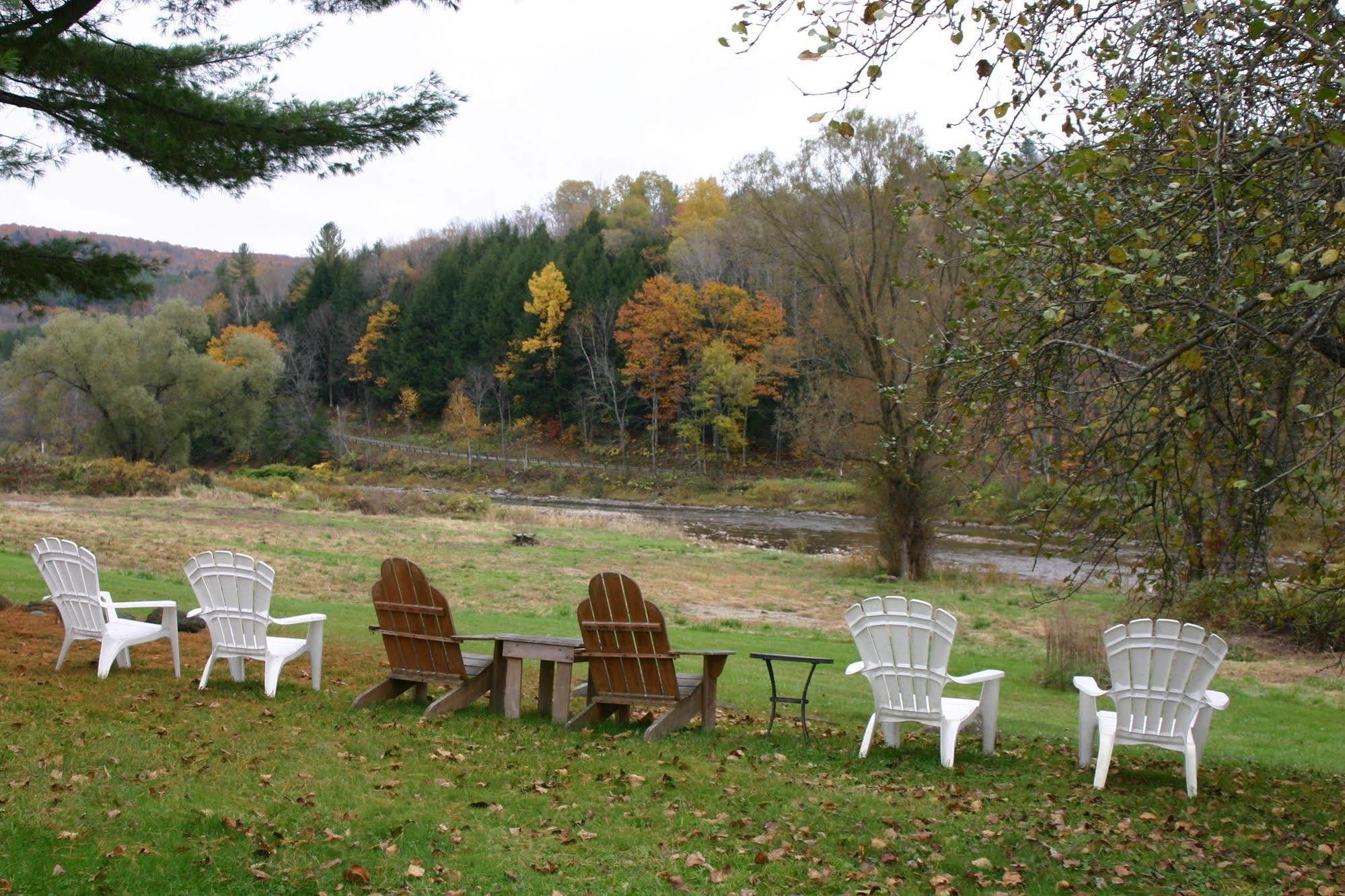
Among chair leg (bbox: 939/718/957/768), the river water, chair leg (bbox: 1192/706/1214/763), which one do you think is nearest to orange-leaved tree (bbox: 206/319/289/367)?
the river water

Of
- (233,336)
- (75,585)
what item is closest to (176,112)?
(75,585)

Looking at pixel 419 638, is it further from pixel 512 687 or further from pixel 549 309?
pixel 549 309

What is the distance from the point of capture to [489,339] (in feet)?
229

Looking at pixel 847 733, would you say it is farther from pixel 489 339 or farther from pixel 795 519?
pixel 489 339

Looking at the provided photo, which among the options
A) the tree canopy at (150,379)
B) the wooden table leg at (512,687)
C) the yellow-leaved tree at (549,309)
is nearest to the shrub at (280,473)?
the tree canopy at (150,379)

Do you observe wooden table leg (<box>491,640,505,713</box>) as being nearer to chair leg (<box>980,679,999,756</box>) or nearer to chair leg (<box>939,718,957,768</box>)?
chair leg (<box>939,718,957,768</box>)

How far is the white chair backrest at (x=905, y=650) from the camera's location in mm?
6285

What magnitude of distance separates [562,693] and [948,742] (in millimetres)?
2381

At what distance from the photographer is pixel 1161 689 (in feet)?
19.7

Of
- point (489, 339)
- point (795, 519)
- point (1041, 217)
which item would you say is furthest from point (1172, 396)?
point (489, 339)

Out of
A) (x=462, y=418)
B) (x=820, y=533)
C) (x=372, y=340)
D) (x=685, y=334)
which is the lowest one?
(x=820, y=533)

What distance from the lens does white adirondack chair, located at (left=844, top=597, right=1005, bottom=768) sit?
630 centimetres

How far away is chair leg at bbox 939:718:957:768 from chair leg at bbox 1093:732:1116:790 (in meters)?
0.78

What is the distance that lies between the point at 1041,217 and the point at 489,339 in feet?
215
